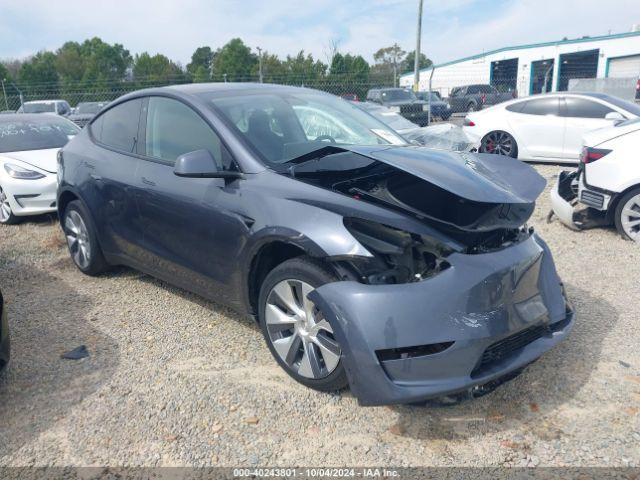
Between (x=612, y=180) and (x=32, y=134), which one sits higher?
(x=32, y=134)

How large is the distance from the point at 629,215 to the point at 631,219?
2.2 inches

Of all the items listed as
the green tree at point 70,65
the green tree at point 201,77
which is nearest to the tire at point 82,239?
the green tree at point 201,77

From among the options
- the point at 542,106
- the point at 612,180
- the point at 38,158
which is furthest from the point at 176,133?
the point at 542,106

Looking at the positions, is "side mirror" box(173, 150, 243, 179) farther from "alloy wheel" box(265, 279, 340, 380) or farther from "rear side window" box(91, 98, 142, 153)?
"rear side window" box(91, 98, 142, 153)

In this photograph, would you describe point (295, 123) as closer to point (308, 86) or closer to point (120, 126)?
point (120, 126)

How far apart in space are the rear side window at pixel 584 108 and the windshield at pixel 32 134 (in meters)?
8.42

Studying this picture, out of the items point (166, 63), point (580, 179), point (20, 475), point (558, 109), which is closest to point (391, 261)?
point (20, 475)

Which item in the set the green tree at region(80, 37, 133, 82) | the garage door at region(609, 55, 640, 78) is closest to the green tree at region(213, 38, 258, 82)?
the green tree at region(80, 37, 133, 82)

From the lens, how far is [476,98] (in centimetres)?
2606

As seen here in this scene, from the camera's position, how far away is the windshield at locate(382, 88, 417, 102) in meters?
20.0

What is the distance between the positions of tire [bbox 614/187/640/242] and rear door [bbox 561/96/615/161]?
418 centimetres

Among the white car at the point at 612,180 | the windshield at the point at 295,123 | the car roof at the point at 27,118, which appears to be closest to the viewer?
the windshield at the point at 295,123

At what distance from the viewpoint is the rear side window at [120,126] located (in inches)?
165

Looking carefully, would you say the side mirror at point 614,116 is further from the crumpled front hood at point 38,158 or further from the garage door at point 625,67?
the garage door at point 625,67
